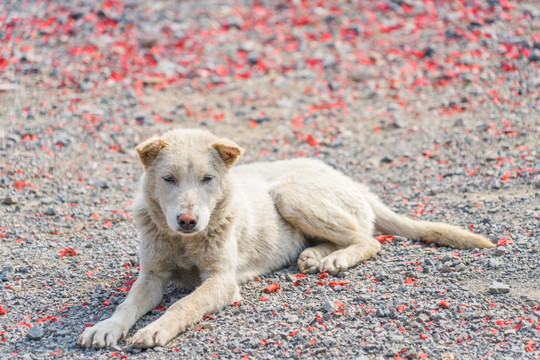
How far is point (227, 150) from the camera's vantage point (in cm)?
584

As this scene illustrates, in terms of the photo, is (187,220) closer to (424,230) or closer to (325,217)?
(325,217)

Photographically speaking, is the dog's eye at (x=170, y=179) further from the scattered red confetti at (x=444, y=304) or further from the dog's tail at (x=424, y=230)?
the dog's tail at (x=424, y=230)

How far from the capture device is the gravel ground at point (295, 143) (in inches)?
206

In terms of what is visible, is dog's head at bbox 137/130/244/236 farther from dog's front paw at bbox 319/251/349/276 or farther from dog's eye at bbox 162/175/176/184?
dog's front paw at bbox 319/251/349/276

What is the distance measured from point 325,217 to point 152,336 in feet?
7.92

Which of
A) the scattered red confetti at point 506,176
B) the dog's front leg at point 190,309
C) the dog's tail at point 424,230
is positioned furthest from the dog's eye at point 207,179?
the scattered red confetti at point 506,176

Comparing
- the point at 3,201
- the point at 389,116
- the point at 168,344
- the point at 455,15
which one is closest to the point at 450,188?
the point at 389,116

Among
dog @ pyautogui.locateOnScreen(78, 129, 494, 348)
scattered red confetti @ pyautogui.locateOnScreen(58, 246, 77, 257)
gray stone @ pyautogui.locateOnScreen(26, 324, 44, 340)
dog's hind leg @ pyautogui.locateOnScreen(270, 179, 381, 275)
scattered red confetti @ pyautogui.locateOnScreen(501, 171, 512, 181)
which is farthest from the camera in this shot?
scattered red confetti @ pyautogui.locateOnScreen(501, 171, 512, 181)

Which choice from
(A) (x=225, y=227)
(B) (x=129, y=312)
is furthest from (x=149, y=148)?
(B) (x=129, y=312)

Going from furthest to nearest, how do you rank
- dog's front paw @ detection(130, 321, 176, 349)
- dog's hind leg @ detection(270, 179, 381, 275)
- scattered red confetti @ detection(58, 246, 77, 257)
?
1. scattered red confetti @ detection(58, 246, 77, 257)
2. dog's hind leg @ detection(270, 179, 381, 275)
3. dog's front paw @ detection(130, 321, 176, 349)

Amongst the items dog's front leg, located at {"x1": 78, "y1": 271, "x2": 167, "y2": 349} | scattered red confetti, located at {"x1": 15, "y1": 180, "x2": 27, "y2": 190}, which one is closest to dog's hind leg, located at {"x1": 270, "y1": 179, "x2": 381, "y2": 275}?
dog's front leg, located at {"x1": 78, "y1": 271, "x2": 167, "y2": 349}

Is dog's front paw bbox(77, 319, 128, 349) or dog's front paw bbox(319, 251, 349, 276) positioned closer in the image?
dog's front paw bbox(77, 319, 128, 349)

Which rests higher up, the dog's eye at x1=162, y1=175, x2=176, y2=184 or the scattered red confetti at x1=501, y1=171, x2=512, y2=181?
the dog's eye at x1=162, y1=175, x2=176, y2=184

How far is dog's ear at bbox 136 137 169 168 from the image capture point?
5.64 m
